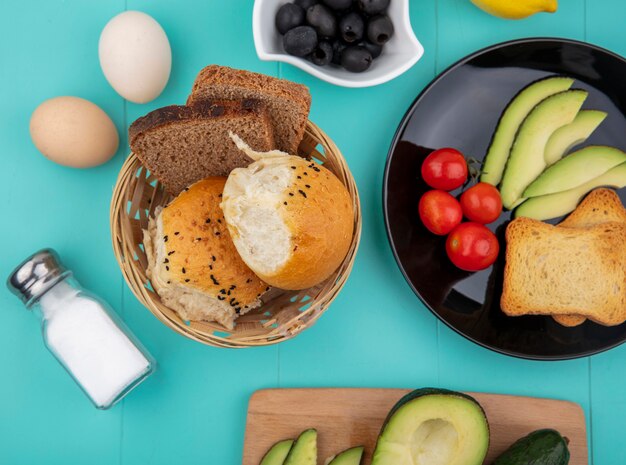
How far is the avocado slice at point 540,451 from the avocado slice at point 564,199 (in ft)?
1.29

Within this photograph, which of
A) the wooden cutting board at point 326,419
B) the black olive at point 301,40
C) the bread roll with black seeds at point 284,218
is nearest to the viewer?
the bread roll with black seeds at point 284,218

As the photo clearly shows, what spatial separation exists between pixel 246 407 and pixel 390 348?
0.30 m

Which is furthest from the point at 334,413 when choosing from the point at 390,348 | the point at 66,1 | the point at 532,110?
the point at 66,1

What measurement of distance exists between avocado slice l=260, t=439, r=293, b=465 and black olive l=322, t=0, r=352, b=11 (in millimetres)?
787

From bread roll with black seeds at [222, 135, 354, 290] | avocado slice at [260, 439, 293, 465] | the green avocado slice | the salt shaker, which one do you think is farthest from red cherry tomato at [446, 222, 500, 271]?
the salt shaker

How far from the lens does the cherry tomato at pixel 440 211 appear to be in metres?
1.00

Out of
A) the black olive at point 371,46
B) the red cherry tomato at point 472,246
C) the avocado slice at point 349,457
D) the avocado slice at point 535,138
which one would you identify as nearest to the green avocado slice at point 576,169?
the avocado slice at point 535,138

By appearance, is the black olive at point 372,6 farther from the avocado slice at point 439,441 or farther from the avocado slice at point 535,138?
the avocado slice at point 439,441

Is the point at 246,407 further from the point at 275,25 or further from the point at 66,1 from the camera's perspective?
the point at 66,1

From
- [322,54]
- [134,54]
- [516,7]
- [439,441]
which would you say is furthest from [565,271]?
[134,54]

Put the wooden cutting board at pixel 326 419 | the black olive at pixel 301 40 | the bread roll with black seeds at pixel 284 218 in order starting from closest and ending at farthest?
1. the bread roll with black seeds at pixel 284 218
2. the black olive at pixel 301 40
3. the wooden cutting board at pixel 326 419

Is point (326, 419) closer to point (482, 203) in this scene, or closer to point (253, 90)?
point (482, 203)

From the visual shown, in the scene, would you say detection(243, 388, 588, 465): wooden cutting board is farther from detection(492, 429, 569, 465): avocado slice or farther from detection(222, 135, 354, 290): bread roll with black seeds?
detection(222, 135, 354, 290): bread roll with black seeds

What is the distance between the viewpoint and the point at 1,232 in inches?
43.4
